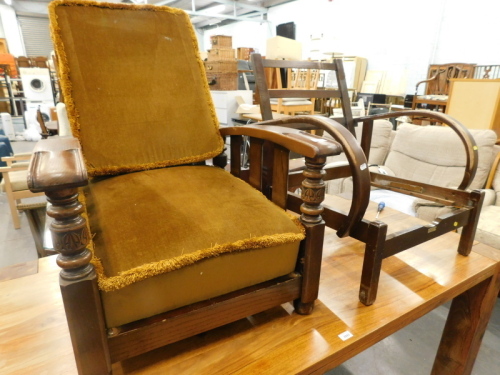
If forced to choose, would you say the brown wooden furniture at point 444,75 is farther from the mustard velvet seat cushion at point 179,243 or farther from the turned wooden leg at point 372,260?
the mustard velvet seat cushion at point 179,243

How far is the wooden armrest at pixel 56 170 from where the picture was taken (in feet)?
1.37

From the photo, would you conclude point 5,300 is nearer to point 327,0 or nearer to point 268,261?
point 268,261

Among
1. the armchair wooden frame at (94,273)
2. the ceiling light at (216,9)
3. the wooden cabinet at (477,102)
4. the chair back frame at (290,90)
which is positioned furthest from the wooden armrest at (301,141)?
the ceiling light at (216,9)

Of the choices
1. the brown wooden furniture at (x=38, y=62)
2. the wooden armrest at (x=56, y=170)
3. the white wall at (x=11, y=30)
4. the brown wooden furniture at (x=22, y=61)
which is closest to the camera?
the wooden armrest at (x=56, y=170)

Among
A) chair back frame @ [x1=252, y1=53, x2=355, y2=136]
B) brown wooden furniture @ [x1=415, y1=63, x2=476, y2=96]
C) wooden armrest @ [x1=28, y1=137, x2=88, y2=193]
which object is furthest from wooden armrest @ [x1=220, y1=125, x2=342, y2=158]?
brown wooden furniture @ [x1=415, y1=63, x2=476, y2=96]

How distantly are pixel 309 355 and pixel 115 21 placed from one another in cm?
105

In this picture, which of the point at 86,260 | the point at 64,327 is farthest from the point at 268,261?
the point at 64,327

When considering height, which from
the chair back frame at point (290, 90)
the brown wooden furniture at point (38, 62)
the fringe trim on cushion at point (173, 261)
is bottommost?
the fringe trim on cushion at point (173, 261)

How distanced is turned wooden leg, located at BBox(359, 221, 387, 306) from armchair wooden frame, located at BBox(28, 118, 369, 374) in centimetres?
8

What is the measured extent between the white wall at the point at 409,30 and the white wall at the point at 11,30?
26.4ft

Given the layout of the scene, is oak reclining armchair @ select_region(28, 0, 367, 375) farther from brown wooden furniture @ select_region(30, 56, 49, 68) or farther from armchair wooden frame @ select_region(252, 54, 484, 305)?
brown wooden furniture @ select_region(30, 56, 49, 68)

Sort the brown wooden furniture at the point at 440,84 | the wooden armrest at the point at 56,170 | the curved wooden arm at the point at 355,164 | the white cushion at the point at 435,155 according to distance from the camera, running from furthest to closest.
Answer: the brown wooden furniture at the point at 440,84
the white cushion at the point at 435,155
the curved wooden arm at the point at 355,164
the wooden armrest at the point at 56,170

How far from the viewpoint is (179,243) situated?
593 millimetres

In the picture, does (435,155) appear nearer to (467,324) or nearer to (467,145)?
(467,145)
